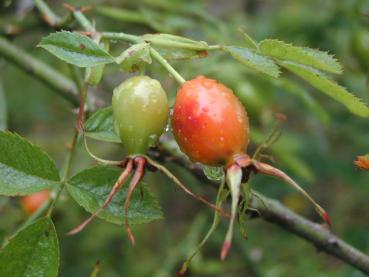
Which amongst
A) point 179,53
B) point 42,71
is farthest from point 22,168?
point 42,71

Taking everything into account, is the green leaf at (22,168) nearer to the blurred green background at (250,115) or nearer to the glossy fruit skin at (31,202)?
the blurred green background at (250,115)

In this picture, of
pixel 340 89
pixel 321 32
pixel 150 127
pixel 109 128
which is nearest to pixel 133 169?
pixel 150 127

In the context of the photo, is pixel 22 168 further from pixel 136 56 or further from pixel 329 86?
pixel 329 86

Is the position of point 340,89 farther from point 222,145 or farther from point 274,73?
point 222,145

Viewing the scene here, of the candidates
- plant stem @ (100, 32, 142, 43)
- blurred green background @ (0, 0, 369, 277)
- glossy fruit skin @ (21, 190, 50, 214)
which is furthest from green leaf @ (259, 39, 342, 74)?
glossy fruit skin @ (21, 190, 50, 214)

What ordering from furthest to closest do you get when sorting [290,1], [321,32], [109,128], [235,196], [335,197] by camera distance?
[335,197], [290,1], [321,32], [109,128], [235,196]

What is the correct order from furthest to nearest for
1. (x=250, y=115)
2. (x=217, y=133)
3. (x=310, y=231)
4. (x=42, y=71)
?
1. (x=250, y=115)
2. (x=42, y=71)
3. (x=310, y=231)
4. (x=217, y=133)

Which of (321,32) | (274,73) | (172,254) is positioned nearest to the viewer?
(274,73)
